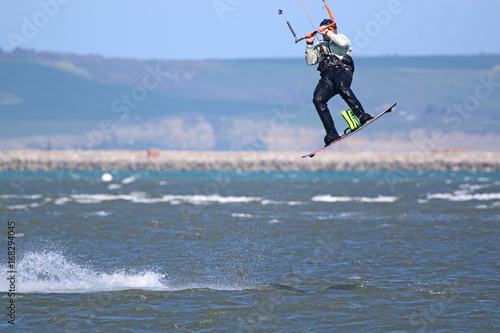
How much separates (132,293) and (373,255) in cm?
885

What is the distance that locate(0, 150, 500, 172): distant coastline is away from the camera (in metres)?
150

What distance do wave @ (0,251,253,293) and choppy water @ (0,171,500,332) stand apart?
0.11ft

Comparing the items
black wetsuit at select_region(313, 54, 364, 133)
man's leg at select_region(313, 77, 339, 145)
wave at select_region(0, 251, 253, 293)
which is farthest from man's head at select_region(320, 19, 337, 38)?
wave at select_region(0, 251, 253, 293)

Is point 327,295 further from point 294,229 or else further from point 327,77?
point 294,229

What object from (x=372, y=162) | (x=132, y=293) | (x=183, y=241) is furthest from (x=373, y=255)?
(x=372, y=162)

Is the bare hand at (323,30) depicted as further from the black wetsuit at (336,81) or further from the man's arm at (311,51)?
the black wetsuit at (336,81)

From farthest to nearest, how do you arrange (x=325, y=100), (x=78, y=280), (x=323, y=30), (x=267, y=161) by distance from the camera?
1. (x=267, y=161)
2. (x=78, y=280)
3. (x=325, y=100)
4. (x=323, y=30)

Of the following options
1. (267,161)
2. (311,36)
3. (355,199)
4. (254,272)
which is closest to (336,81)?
(311,36)

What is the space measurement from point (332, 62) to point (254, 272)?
6.77m

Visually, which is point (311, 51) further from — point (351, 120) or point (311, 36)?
point (351, 120)

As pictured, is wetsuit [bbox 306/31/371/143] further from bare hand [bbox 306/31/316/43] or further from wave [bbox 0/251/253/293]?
wave [bbox 0/251/253/293]

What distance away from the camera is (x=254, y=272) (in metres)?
19.9

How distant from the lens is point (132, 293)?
17.1 metres

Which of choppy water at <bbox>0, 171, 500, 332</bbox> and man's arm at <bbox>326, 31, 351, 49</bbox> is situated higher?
man's arm at <bbox>326, 31, 351, 49</bbox>
